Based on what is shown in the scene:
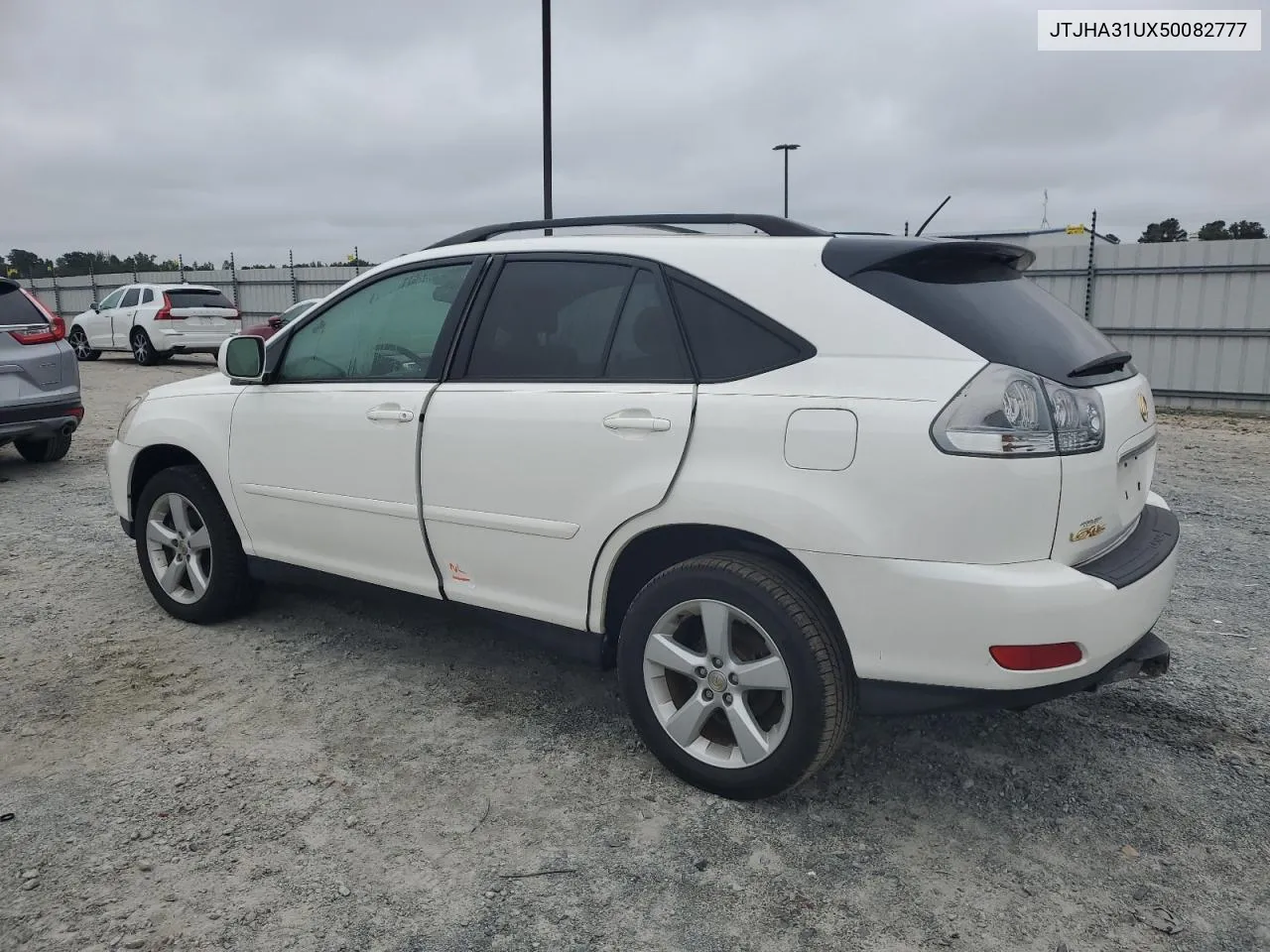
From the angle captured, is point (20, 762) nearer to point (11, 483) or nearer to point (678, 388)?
point (678, 388)

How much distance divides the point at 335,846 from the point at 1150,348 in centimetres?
1378

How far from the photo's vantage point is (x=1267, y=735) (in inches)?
126

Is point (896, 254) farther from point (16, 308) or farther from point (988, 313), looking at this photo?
point (16, 308)

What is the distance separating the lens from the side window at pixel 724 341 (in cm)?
270

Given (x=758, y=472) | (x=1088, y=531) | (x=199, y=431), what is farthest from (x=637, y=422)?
(x=199, y=431)

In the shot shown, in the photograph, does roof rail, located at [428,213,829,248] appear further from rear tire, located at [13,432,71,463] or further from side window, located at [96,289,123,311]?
side window, located at [96,289,123,311]

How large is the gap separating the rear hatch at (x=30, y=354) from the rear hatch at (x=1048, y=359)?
7.34 metres

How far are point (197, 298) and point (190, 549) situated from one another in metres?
16.4

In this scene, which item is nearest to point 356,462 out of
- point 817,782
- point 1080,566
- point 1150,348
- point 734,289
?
point 734,289

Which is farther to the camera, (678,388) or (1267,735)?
(1267,735)

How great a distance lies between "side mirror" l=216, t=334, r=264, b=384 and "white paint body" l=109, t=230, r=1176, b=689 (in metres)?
0.43

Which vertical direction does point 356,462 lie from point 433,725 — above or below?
above

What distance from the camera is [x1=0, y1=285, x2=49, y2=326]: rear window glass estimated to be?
306 inches

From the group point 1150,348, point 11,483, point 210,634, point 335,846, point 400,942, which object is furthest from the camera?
point 1150,348
